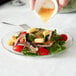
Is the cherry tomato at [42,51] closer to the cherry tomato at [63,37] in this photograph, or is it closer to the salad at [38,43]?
the salad at [38,43]

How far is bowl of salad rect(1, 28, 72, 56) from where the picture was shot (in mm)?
759

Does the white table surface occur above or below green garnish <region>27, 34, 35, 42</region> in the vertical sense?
below

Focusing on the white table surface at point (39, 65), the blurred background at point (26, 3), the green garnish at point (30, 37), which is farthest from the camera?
the blurred background at point (26, 3)

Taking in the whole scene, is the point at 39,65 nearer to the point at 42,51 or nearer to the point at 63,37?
the point at 42,51

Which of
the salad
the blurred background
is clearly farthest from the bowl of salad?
the blurred background

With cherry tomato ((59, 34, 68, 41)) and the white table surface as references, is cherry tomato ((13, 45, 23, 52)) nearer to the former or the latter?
the white table surface

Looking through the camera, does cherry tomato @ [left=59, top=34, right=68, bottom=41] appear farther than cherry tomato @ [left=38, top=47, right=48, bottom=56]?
Yes

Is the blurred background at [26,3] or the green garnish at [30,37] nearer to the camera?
the green garnish at [30,37]

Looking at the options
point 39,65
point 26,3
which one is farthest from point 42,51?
point 26,3

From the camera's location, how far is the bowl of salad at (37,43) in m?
0.76

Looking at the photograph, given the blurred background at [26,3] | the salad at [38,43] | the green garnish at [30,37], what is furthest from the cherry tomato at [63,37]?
the blurred background at [26,3]

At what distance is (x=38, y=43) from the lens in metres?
0.80

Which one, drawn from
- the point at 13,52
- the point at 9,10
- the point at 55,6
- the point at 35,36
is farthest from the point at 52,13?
the point at 9,10

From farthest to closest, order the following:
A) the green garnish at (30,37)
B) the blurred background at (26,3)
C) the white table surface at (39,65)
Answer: the blurred background at (26,3) < the green garnish at (30,37) < the white table surface at (39,65)
